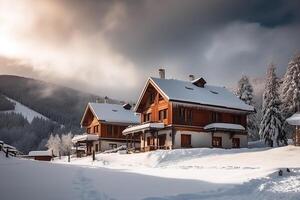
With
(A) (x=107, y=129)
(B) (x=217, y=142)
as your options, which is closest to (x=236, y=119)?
(B) (x=217, y=142)

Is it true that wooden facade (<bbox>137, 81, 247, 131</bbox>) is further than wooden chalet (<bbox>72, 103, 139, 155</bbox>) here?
No

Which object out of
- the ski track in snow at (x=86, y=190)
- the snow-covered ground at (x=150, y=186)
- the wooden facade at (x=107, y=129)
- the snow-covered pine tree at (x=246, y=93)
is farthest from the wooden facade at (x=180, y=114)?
the ski track in snow at (x=86, y=190)

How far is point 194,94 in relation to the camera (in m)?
51.6

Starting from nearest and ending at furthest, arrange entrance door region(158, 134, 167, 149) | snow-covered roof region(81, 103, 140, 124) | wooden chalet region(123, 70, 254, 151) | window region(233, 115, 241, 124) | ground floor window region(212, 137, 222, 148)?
wooden chalet region(123, 70, 254, 151)
entrance door region(158, 134, 167, 149)
ground floor window region(212, 137, 222, 148)
window region(233, 115, 241, 124)
snow-covered roof region(81, 103, 140, 124)

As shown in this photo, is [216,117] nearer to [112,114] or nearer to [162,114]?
[162,114]

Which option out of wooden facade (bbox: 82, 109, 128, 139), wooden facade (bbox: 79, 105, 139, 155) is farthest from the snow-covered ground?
wooden facade (bbox: 82, 109, 128, 139)

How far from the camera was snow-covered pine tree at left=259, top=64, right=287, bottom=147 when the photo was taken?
59.3 m

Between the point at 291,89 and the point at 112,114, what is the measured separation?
29172 mm

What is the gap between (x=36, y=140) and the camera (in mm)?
167375

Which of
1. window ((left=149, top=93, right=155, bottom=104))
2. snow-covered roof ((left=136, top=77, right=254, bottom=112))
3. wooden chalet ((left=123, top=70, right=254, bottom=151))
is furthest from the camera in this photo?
window ((left=149, top=93, right=155, bottom=104))

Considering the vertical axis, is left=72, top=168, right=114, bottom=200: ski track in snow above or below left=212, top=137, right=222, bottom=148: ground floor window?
below

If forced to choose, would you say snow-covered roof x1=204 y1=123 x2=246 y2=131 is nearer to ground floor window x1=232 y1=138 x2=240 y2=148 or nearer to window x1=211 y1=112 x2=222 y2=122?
window x1=211 y1=112 x2=222 y2=122

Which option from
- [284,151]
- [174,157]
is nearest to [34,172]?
[174,157]

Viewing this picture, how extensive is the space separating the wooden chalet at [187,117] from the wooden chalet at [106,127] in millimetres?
12533
